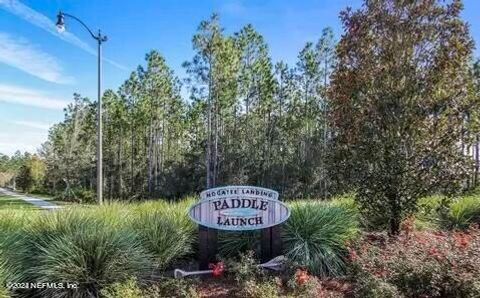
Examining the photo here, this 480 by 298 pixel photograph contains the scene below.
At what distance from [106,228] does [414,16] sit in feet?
19.3

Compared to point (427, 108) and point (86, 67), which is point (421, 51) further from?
point (86, 67)

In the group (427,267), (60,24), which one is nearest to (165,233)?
(427,267)

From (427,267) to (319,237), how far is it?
1.61 meters

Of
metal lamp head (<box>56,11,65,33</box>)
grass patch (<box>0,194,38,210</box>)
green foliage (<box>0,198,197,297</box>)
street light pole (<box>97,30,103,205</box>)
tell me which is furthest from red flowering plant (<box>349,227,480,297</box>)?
metal lamp head (<box>56,11,65,33</box>)

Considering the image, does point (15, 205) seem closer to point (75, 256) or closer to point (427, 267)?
point (75, 256)

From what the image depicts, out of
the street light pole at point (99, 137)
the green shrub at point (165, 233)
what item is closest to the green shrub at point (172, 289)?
the green shrub at point (165, 233)

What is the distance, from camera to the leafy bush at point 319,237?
5.81 metres

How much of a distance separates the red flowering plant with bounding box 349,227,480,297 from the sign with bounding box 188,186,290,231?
1.22 metres

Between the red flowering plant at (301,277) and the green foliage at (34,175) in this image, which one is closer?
the red flowering plant at (301,277)

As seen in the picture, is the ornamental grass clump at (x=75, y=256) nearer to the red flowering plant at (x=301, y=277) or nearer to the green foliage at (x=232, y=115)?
the red flowering plant at (x=301, y=277)

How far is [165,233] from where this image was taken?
5.83m

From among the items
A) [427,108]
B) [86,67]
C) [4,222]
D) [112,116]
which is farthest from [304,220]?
[112,116]

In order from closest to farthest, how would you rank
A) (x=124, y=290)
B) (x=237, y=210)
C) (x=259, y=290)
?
(x=124, y=290) → (x=259, y=290) → (x=237, y=210)

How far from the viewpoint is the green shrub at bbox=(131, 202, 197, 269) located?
5719mm
